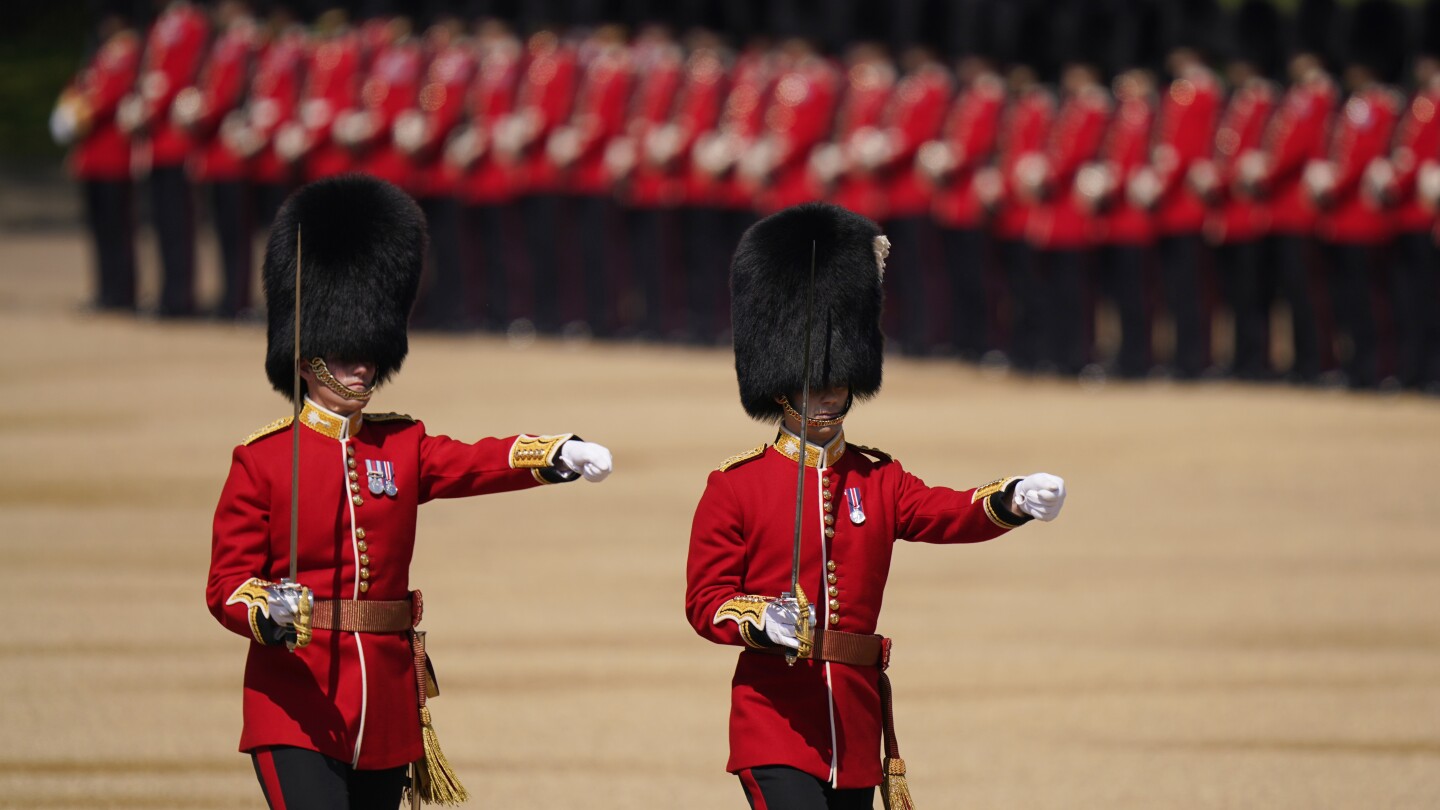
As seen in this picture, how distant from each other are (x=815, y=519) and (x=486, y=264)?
950cm

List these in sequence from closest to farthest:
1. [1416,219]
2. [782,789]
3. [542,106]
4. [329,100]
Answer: [782,789] → [1416,219] → [542,106] → [329,100]

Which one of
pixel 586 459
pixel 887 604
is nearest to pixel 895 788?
pixel 586 459

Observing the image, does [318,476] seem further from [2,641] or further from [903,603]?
[903,603]

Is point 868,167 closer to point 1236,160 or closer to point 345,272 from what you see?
point 1236,160

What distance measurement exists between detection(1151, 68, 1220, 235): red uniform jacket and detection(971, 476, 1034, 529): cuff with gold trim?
25.1ft

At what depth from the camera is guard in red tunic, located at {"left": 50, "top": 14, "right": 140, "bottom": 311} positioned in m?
13.3

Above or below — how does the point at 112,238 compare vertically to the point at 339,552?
above

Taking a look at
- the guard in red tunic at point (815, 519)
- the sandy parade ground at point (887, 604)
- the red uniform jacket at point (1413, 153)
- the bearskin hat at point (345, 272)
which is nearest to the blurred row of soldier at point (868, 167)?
the red uniform jacket at point (1413, 153)

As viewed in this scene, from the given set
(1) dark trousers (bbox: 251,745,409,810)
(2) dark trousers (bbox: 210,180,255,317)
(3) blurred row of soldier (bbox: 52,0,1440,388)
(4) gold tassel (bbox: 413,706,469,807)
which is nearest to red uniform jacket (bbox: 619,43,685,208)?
(3) blurred row of soldier (bbox: 52,0,1440,388)

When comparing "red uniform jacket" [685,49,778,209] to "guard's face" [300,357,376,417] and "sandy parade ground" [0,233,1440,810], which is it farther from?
"guard's face" [300,357,376,417]

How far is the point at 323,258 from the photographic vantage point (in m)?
4.27

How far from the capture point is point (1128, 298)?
38.7 feet

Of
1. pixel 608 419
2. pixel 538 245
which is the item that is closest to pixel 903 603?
pixel 608 419

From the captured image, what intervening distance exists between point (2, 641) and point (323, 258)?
2.98 metres
